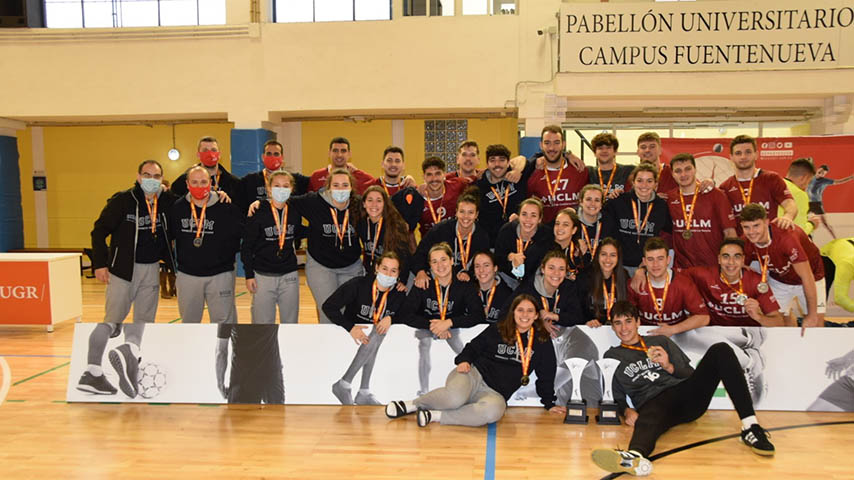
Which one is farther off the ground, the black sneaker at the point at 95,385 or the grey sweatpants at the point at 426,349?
the grey sweatpants at the point at 426,349

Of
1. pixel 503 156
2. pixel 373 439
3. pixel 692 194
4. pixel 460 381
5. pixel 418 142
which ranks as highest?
pixel 418 142

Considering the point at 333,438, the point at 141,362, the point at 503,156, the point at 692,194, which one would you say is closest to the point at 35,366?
the point at 141,362

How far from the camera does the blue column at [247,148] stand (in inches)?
458

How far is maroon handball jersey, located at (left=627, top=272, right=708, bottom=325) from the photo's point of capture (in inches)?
189

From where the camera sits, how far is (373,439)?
4.29 m

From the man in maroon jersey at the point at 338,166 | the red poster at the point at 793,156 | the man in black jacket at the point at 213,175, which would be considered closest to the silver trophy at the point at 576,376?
the man in maroon jersey at the point at 338,166

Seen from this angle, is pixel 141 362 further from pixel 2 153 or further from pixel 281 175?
pixel 2 153

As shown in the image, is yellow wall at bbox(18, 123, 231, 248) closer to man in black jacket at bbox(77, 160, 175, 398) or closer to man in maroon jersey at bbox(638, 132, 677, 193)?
man in black jacket at bbox(77, 160, 175, 398)

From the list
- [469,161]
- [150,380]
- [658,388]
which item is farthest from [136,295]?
[658,388]

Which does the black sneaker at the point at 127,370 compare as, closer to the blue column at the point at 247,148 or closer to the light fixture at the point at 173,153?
the blue column at the point at 247,148

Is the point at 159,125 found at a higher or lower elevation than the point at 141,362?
higher

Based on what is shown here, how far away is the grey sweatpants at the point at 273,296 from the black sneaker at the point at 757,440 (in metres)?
3.56

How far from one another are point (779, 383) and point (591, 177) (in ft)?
7.59

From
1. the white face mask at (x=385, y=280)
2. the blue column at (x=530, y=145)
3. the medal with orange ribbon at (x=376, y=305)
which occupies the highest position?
the blue column at (x=530, y=145)
